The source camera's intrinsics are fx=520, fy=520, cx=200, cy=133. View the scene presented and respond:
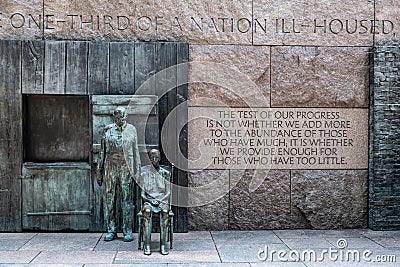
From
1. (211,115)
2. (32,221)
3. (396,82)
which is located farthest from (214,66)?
(32,221)

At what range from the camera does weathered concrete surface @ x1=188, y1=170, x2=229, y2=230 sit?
7.00m

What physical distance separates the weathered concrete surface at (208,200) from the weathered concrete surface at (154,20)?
183 cm

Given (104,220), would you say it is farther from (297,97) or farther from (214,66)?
(297,97)

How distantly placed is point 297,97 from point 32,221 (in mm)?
3877

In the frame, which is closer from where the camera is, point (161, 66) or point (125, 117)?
point (125, 117)

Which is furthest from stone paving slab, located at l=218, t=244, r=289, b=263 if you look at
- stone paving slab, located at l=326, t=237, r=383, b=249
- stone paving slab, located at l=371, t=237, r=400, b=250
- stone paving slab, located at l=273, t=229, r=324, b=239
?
stone paving slab, located at l=371, t=237, r=400, b=250

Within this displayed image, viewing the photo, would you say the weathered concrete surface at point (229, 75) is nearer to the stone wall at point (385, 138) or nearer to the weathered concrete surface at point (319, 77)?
the weathered concrete surface at point (319, 77)

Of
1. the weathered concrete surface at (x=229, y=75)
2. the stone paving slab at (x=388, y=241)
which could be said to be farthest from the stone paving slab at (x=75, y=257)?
the stone paving slab at (x=388, y=241)

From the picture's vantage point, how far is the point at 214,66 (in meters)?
6.98

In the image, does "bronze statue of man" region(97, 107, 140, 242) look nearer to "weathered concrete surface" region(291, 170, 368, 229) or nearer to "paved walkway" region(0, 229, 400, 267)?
"paved walkway" region(0, 229, 400, 267)

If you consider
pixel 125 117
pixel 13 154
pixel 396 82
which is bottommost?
pixel 13 154

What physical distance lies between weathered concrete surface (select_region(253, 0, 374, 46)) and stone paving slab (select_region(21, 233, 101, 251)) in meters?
3.38

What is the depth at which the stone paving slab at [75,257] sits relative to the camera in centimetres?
537

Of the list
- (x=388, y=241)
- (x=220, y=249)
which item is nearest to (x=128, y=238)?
(x=220, y=249)
